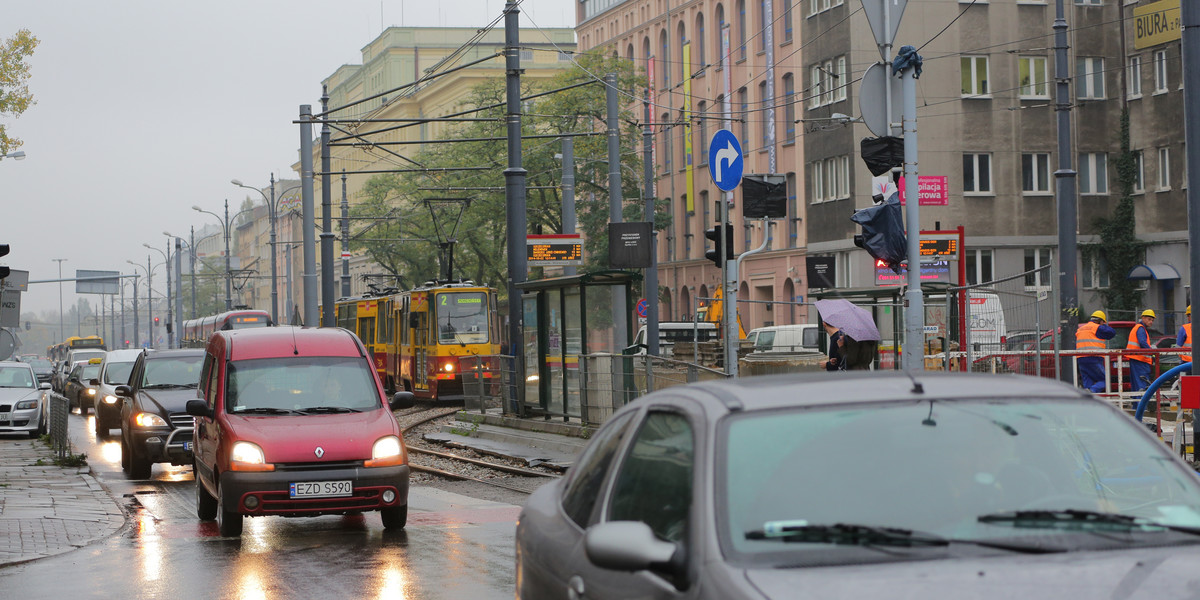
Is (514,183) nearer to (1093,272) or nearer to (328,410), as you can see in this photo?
(328,410)

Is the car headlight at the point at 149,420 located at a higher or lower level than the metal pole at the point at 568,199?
lower

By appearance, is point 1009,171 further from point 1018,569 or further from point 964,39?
point 1018,569

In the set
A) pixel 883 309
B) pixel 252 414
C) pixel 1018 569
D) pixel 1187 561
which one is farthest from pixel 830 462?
pixel 883 309

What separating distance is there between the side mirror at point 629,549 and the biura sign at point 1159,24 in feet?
99.4

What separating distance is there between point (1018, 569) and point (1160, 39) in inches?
1270

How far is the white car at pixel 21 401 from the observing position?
29.7 metres

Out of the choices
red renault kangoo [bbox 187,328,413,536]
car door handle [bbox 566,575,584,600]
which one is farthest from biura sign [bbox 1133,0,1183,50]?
car door handle [bbox 566,575,584,600]

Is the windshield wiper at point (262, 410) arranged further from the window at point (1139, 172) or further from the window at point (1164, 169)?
the window at point (1139, 172)

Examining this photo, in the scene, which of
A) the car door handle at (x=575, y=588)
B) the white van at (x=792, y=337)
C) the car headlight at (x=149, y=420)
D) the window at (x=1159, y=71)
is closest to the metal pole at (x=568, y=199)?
the white van at (x=792, y=337)

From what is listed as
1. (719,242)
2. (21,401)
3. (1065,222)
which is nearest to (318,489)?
(719,242)

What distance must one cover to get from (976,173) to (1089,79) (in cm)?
493

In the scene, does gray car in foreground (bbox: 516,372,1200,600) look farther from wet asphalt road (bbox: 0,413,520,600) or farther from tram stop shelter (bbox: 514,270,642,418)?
tram stop shelter (bbox: 514,270,642,418)

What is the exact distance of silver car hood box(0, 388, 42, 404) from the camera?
29.8m

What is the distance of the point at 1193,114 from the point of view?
12305 mm
